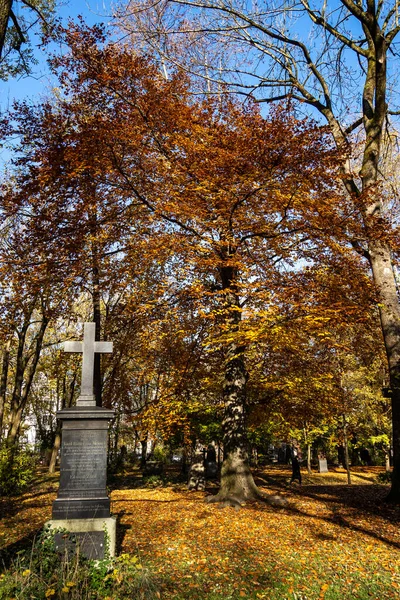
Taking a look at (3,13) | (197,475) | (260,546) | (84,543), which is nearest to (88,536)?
(84,543)

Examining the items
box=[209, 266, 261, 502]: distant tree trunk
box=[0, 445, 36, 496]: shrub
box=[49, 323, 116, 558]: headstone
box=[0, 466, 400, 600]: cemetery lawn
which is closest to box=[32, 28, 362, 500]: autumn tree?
box=[209, 266, 261, 502]: distant tree trunk

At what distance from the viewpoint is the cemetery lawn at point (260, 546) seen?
542 cm

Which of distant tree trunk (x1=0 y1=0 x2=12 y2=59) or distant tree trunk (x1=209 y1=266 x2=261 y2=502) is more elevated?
distant tree trunk (x1=0 y1=0 x2=12 y2=59)

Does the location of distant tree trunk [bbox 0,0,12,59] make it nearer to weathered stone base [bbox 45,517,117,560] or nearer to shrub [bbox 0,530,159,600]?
shrub [bbox 0,530,159,600]

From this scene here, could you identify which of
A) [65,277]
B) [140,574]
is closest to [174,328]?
[65,277]

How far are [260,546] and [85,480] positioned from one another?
3175mm

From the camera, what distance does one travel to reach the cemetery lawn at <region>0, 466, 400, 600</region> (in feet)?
17.8

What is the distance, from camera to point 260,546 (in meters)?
7.00

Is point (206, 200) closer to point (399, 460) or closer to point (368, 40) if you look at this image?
point (368, 40)

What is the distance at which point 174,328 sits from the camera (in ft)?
40.6

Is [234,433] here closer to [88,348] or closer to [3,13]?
[88,348]

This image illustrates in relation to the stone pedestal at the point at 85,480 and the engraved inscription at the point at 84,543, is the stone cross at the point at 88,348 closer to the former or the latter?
the stone pedestal at the point at 85,480

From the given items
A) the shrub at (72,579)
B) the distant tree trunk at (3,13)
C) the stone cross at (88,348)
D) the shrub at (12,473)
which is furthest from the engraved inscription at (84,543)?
the shrub at (12,473)

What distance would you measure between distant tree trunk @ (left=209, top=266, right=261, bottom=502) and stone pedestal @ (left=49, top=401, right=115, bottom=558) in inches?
179
